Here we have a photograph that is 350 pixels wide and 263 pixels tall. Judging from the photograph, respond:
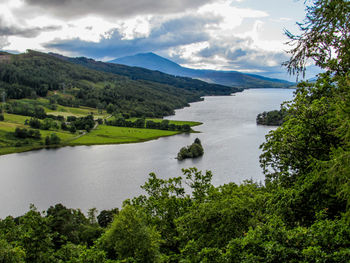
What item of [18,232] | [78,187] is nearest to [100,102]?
[78,187]

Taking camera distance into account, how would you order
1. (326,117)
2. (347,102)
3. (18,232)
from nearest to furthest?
(347,102)
(326,117)
(18,232)

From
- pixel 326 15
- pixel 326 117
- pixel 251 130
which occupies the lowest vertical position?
pixel 251 130

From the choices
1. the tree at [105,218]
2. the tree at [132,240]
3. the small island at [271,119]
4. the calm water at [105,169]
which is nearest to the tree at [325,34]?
the tree at [132,240]

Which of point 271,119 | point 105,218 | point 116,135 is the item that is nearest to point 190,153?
point 105,218

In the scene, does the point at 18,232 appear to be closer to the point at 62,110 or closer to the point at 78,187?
the point at 78,187

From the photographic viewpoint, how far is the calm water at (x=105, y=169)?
2231 inches

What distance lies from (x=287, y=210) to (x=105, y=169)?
218 ft

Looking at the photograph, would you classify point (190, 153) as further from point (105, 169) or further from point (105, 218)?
point (105, 218)

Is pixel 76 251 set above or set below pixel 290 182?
below

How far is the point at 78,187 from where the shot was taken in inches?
2474

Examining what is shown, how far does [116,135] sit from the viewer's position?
11812 cm

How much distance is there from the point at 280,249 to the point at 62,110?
6543 inches

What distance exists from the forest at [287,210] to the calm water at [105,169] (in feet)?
114

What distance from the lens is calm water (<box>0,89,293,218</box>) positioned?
5667 centimetres
